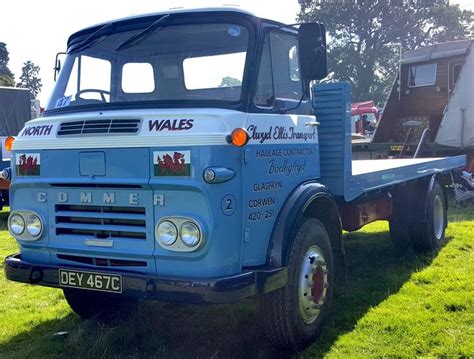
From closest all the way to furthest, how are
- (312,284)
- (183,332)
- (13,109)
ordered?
(312,284)
(183,332)
(13,109)

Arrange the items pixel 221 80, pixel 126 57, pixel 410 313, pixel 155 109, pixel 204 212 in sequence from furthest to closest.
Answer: pixel 410 313
pixel 126 57
pixel 221 80
pixel 155 109
pixel 204 212

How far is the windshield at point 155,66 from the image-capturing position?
3.95 m

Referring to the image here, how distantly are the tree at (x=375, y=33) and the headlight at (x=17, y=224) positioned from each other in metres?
43.9

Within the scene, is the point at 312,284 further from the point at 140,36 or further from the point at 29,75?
the point at 29,75

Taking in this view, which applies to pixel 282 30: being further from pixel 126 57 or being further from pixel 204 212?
pixel 204 212

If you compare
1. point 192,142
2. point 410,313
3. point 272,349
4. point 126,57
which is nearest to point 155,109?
point 192,142

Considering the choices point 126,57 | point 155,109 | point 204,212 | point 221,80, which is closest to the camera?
point 204,212

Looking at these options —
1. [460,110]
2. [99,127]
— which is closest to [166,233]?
[99,127]

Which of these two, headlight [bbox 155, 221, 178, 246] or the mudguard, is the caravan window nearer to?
the mudguard

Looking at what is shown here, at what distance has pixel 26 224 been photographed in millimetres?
4012

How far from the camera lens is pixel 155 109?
378cm

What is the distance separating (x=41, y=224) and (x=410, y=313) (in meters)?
3.24

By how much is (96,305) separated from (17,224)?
1293 mm

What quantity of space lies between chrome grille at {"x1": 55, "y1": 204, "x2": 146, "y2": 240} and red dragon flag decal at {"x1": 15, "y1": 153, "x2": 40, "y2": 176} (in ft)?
1.12
